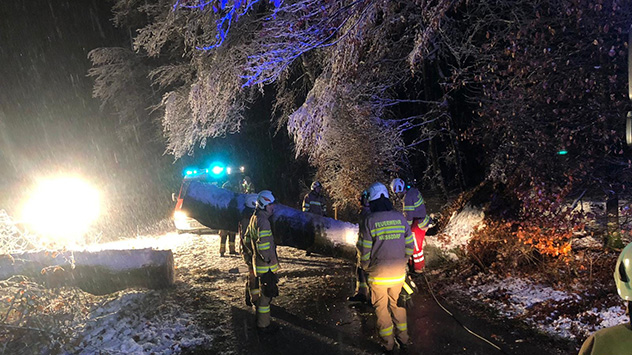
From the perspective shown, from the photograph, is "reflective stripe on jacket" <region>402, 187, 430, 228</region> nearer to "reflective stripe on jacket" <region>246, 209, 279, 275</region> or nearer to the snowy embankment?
the snowy embankment

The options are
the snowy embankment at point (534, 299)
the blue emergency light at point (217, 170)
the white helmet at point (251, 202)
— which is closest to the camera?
the snowy embankment at point (534, 299)

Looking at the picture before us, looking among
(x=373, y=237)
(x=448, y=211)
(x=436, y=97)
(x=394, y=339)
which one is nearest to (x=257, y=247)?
(x=373, y=237)

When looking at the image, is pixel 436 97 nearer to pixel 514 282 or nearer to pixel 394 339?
pixel 514 282

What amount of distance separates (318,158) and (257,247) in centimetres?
585

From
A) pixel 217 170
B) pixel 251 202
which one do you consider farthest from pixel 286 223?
pixel 217 170

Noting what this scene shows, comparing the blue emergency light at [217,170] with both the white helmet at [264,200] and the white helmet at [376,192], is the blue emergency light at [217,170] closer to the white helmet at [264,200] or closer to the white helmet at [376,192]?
the white helmet at [264,200]

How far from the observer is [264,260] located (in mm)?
4949

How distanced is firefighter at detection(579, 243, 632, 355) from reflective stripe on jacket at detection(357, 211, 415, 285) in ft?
8.74

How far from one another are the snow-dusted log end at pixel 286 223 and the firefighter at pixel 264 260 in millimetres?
2330

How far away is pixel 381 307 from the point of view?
4227mm

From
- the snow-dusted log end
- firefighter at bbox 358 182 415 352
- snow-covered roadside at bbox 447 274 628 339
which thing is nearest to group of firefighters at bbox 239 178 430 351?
firefighter at bbox 358 182 415 352

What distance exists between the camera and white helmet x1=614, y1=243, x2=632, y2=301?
4.94 feet

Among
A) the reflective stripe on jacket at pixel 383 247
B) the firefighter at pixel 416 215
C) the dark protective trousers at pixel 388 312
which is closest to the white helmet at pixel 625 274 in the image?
the reflective stripe on jacket at pixel 383 247

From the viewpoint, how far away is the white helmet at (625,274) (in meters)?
1.51
